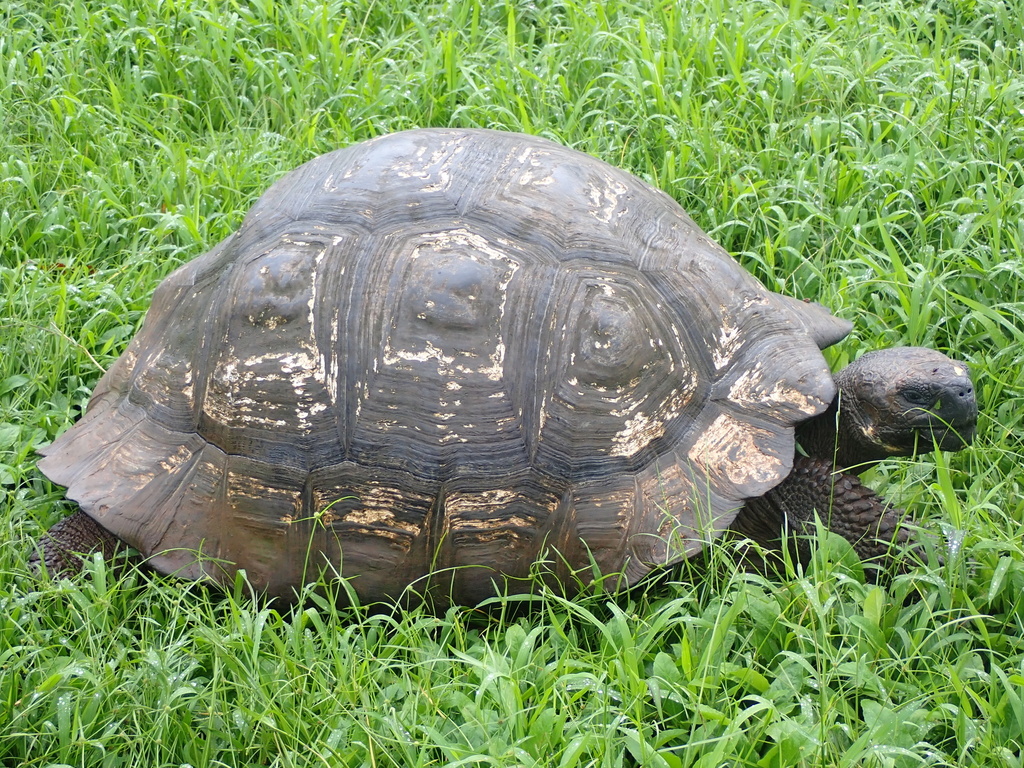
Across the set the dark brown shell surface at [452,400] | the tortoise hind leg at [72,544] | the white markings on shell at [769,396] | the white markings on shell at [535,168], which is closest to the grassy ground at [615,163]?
the tortoise hind leg at [72,544]

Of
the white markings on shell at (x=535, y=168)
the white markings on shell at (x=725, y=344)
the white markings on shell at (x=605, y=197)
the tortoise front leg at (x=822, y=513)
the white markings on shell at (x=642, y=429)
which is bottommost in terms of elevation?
the tortoise front leg at (x=822, y=513)

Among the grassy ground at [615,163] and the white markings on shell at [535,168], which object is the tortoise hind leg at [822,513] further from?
the white markings on shell at [535,168]

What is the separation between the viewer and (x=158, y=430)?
132 inches

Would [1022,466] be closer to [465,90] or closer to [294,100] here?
[465,90]

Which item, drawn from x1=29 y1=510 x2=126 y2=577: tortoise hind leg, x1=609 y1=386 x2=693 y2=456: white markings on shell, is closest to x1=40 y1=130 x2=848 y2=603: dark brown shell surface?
x1=609 y1=386 x2=693 y2=456: white markings on shell

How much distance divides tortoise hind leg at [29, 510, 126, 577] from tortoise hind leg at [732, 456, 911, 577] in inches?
80.2

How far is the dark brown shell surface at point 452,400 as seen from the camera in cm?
308

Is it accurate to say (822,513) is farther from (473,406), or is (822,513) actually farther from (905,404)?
(473,406)

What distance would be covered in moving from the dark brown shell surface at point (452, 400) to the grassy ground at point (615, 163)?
0.65 ft

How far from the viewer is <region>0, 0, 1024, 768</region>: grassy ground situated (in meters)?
2.64

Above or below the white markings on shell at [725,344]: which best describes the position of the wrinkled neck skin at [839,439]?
below

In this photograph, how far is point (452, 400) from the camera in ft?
10.0

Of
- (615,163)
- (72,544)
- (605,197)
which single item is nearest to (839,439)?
(605,197)

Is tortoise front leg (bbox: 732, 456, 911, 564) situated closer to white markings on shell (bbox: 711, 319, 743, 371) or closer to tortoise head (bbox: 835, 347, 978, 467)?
tortoise head (bbox: 835, 347, 978, 467)
